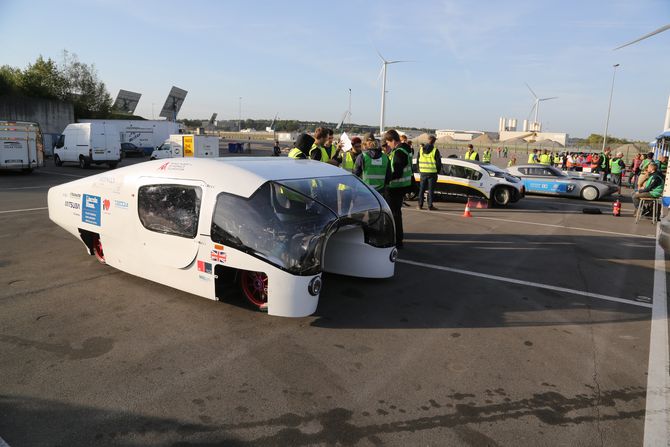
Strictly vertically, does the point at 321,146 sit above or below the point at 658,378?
above

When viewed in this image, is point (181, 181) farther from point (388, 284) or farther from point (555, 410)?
point (555, 410)

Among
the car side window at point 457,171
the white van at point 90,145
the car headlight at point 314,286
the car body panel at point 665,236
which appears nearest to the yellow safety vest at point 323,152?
the car headlight at point 314,286

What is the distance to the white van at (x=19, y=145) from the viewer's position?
18.7 meters

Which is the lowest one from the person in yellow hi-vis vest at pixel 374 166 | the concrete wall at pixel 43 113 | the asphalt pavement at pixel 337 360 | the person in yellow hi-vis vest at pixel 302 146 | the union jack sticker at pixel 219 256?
the asphalt pavement at pixel 337 360

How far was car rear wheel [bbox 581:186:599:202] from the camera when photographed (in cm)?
1667

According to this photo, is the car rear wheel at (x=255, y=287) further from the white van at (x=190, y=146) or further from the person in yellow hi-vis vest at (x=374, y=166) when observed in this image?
the white van at (x=190, y=146)

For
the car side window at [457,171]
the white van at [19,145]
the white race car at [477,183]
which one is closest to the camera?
the white race car at [477,183]

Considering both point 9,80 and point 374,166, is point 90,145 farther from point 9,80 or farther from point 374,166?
point 9,80

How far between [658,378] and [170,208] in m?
4.94

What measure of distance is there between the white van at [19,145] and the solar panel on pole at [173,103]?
1717 inches

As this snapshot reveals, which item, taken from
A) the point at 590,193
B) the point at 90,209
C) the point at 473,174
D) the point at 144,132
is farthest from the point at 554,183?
the point at 144,132

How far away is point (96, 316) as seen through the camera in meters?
4.68

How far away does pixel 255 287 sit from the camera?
4.95 meters

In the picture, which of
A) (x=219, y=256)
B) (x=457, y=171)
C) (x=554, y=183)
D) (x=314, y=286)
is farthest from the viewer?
(x=554, y=183)
